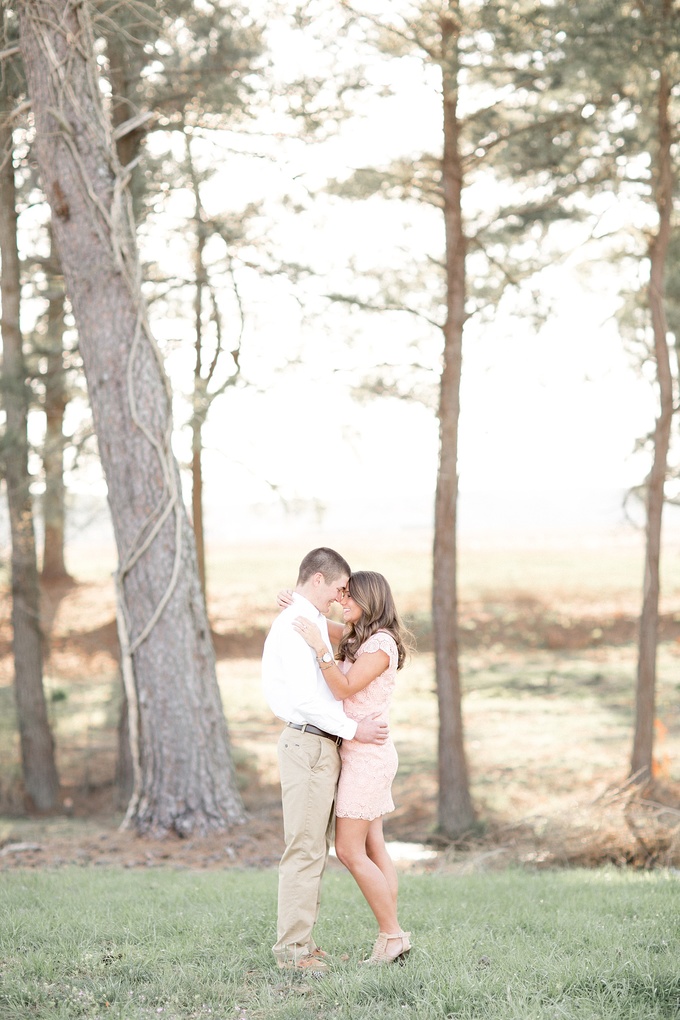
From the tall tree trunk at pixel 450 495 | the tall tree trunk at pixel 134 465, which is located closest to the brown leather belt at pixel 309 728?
the tall tree trunk at pixel 134 465

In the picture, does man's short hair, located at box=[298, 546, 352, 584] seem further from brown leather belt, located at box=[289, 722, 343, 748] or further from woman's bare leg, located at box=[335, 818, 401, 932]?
woman's bare leg, located at box=[335, 818, 401, 932]

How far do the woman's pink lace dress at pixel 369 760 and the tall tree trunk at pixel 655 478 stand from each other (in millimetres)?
8012

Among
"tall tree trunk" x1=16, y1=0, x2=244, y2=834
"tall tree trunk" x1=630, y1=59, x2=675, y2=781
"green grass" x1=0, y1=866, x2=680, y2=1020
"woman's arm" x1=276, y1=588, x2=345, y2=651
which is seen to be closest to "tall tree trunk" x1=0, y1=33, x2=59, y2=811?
"tall tree trunk" x1=16, y1=0, x2=244, y2=834

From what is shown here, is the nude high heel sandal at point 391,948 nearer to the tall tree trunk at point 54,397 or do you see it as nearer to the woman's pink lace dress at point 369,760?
the woman's pink lace dress at point 369,760

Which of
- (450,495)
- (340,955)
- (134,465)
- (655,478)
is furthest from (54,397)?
(340,955)

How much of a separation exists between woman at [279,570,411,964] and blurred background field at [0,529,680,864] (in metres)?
0.24

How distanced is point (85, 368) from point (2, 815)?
6241mm

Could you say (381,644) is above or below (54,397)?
below

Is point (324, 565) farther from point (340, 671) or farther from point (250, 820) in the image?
point (250, 820)

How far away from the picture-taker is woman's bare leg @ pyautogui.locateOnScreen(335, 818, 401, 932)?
11.9ft

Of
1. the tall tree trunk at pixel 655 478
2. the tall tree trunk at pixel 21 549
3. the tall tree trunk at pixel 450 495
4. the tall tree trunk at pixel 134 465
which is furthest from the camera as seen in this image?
the tall tree trunk at pixel 655 478

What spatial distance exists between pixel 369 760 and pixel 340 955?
0.82 meters

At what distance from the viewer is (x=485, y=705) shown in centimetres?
1769

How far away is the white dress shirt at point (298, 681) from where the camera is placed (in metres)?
3.58
